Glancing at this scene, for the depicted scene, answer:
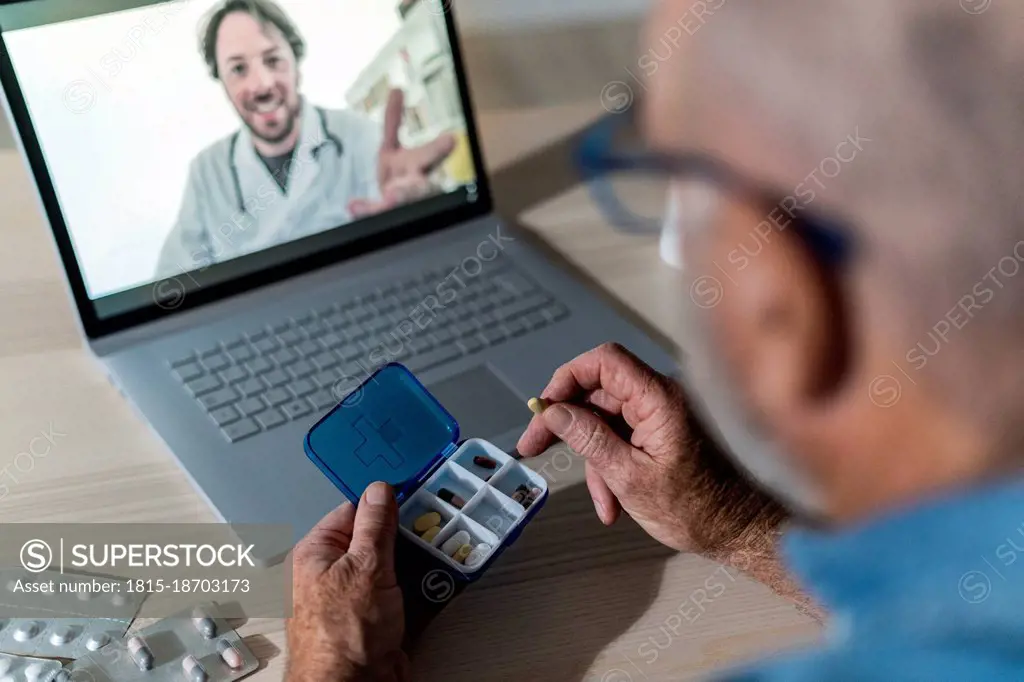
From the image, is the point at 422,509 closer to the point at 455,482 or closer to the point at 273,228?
the point at 455,482

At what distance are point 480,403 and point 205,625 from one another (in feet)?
0.88

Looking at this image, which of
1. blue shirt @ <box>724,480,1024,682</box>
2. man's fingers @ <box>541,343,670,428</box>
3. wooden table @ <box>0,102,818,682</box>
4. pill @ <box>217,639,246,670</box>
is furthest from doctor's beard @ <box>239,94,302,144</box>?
blue shirt @ <box>724,480,1024,682</box>

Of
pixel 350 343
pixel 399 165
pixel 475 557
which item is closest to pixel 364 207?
pixel 399 165

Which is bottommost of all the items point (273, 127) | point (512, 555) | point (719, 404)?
point (512, 555)

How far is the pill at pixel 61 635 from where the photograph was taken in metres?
0.54

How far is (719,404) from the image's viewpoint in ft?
1.64

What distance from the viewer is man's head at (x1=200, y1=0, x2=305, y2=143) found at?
0.77 metres

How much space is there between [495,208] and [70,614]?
57cm

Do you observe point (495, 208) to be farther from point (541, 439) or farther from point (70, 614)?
point (70, 614)

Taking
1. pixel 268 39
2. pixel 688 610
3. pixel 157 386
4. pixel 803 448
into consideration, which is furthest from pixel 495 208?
pixel 803 448

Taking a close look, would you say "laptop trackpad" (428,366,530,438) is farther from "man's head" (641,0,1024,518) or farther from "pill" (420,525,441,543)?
"man's head" (641,0,1024,518)

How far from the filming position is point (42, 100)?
0.70 meters

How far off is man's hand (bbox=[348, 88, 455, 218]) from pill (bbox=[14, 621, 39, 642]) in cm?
45

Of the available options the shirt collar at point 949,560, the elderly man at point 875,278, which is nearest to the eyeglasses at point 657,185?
the elderly man at point 875,278
